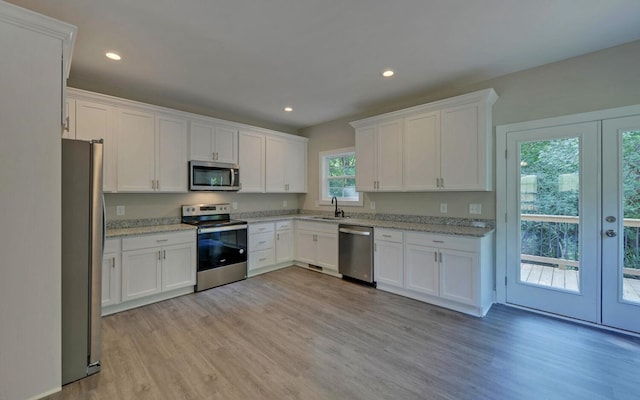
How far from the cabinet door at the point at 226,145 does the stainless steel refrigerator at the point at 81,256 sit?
213cm

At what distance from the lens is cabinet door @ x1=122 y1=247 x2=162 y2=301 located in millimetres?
3033

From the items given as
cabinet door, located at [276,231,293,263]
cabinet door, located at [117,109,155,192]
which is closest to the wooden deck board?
cabinet door, located at [276,231,293,263]

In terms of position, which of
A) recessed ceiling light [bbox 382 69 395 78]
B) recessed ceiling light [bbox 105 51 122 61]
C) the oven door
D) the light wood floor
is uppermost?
recessed ceiling light [bbox 382 69 395 78]

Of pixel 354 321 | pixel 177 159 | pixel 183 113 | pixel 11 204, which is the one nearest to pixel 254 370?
pixel 354 321

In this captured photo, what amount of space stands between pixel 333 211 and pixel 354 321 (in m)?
2.54

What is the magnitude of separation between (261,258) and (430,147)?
304cm

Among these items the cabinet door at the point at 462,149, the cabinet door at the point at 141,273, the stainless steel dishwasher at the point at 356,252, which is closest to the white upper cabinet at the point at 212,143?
the cabinet door at the point at 141,273

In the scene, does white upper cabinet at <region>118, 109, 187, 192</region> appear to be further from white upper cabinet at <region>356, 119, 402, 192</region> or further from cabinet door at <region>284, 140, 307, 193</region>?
white upper cabinet at <region>356, 119, 402, 192</region>

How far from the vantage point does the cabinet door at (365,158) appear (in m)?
4.13

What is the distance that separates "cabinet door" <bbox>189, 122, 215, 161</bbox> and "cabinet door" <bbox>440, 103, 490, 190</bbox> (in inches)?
128

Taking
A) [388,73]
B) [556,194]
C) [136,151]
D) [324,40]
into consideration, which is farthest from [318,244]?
[556,194]

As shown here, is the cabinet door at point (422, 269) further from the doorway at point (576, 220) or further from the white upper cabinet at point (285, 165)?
the white upper cabinet at point (285, 165)

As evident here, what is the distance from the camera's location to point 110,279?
115 inches

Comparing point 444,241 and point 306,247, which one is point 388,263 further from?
point 306,247
